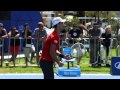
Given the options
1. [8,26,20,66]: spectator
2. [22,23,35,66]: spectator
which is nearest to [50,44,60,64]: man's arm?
[8,26,20,66]: spectator

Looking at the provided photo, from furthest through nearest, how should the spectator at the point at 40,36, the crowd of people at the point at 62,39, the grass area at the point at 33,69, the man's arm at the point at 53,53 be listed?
1. the crowd of people at the point at 62,39
2. the spectator at the point at 40,36
3. the grass area at the point at 33,69
4. the man's arm at the point at 53,53

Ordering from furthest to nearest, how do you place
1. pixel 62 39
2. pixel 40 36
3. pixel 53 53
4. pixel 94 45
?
pixel 94 45
pixel 62 39
pixel 40 36
pixel 53 53

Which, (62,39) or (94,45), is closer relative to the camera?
(62,39)

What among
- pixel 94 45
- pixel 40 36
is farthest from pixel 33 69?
pixel 94 45

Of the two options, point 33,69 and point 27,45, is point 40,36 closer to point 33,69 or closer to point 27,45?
point 27,45

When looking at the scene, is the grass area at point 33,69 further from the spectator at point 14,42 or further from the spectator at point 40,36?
the spectator at point 40,36

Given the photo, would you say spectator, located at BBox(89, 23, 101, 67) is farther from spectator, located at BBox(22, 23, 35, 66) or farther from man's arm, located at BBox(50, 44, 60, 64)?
man's arm, located at BBox(50, 44, 60, 64)

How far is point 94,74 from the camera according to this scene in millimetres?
12898

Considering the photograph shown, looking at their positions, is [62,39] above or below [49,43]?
below

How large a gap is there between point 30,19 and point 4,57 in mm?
6035

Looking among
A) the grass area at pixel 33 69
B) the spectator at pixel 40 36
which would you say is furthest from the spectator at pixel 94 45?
the spectator at pixel 40 36

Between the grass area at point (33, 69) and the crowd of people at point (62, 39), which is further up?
the crowd of people at point (62, 39)

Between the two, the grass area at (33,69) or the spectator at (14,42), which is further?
the spectator at (14,42)
